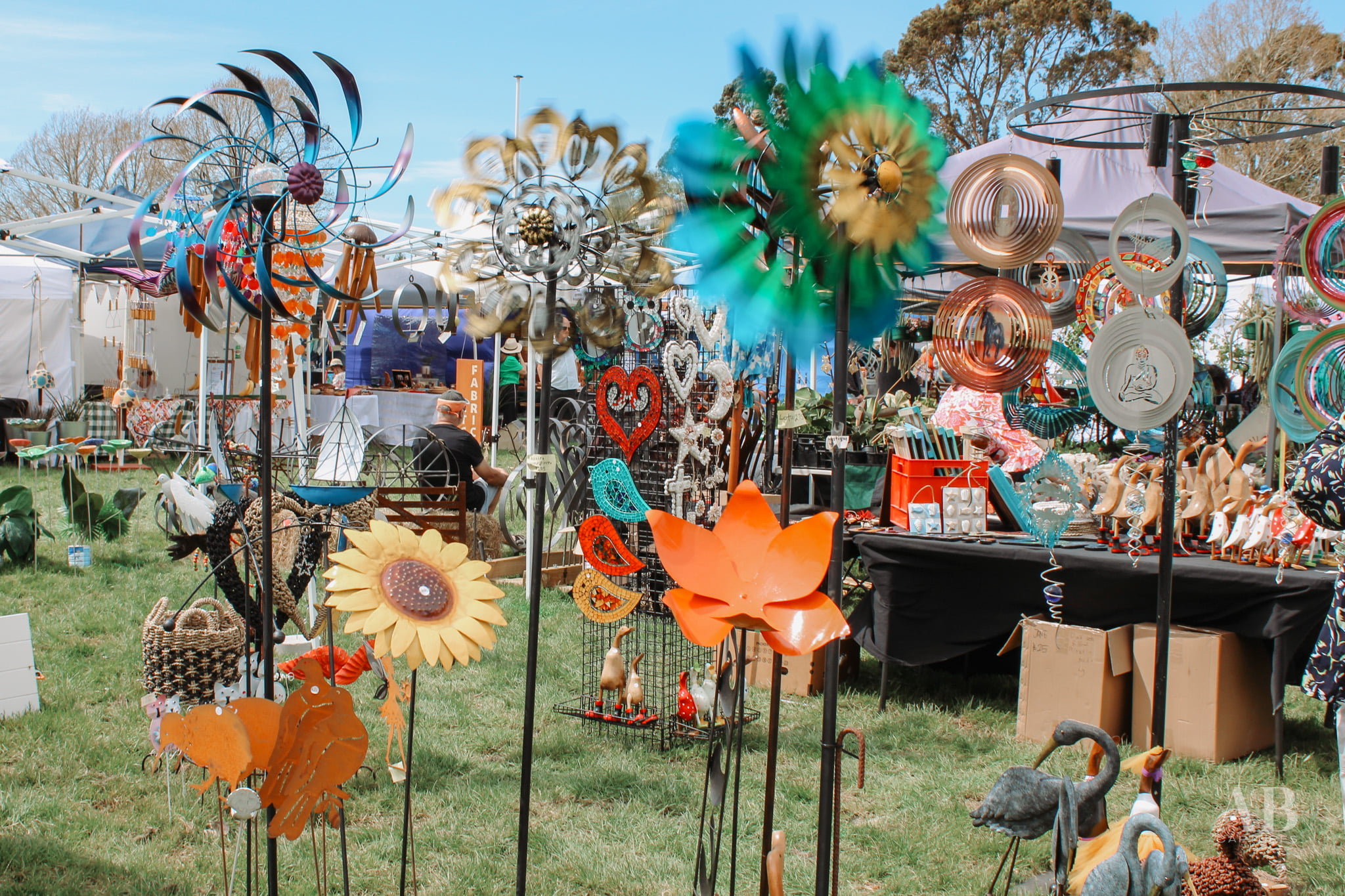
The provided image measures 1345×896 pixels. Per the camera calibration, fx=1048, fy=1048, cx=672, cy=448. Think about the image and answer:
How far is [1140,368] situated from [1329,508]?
502mm

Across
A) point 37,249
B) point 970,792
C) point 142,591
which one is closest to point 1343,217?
point 970,792

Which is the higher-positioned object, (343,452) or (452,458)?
(343,452)

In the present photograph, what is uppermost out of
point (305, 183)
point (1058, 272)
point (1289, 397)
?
point (1058, 272)

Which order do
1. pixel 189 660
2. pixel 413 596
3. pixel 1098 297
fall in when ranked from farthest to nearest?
pixel 1098 297, pixel 189 660, pixel 413 596

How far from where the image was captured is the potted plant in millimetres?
9727

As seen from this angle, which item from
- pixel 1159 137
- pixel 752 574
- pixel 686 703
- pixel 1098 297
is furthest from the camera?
pixel 1098 297

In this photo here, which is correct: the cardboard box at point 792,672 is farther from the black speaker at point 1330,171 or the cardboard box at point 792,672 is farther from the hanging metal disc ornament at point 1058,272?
the black speaker at point 1330,171

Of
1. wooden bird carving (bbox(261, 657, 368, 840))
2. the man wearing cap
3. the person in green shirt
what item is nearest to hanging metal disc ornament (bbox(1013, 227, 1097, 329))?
wooden bird carving (bbox(261, 657, 368, 840))

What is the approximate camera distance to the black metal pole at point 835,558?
1567mm

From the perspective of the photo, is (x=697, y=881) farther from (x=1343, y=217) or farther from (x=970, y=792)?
(x=1343, y=217)

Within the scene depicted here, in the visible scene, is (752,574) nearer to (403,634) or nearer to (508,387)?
(403,634)

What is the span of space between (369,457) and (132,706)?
3.34 m

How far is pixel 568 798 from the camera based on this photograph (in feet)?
9.90

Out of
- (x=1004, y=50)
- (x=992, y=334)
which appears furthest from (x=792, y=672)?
(x=1004, y=50)
